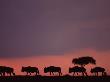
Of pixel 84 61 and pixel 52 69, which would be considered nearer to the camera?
pixel 52 69

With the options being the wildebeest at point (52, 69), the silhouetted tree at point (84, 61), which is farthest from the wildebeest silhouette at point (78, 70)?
the silhouetted tree at point (84, 61)

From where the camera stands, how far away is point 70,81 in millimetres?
32938

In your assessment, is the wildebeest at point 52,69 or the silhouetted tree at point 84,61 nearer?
the wildebeest at point 52,69

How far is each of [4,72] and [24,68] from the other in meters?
6.84

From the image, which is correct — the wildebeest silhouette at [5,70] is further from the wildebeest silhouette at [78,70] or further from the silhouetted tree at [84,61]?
the silhouetted tree at [84,61]

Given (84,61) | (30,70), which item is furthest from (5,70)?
(84,61)

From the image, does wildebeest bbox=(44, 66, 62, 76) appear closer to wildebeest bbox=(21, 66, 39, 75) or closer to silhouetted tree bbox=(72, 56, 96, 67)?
wildebeest bbox=(21, 66, 39, 75)

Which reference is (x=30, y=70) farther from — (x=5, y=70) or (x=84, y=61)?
(x=84, y=61)

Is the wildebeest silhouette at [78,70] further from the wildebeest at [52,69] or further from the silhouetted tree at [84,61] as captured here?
the silhouetted tree at [84,61]

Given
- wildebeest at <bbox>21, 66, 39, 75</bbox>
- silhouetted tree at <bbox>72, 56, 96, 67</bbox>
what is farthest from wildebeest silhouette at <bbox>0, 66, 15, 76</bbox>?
silhouetted tree at <bbox>72, 56, 96, 67</bbox>

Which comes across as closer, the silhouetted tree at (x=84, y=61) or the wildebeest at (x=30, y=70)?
the wildebeest at (x=30, y=70)

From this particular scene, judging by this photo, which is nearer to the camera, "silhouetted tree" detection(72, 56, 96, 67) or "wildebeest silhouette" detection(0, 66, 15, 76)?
"wildebeest silhouette" detection(0, 66, 15, 76)

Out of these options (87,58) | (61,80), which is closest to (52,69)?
(87,58)

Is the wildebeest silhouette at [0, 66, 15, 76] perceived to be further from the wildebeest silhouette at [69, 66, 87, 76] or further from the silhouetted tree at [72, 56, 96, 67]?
the silhouetted tree at [72, 56, 96, 67]
